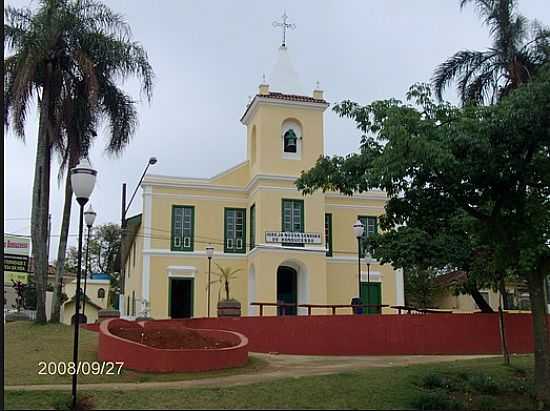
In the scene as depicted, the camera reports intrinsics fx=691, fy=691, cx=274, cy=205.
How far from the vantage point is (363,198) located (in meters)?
30.7

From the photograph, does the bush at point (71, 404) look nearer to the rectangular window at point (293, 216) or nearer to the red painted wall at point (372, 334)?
the red painted wall at point (372, 334)

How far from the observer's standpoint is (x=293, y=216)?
28672mm

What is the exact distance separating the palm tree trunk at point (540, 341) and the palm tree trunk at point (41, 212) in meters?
13.7

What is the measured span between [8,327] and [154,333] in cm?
649

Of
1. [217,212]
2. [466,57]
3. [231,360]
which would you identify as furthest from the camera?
[217,212]

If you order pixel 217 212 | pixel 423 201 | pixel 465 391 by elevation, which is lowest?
pixel 465 391

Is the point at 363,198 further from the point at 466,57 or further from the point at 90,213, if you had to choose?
the point at 90,213

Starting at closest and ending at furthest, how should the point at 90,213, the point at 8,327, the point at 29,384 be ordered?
the point at 29,384 < the point at 90,213 < the point at 8,327

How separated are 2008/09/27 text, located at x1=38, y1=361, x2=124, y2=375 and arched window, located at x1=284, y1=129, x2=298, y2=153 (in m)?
16.9

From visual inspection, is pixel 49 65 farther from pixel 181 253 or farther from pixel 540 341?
pixel 540 341

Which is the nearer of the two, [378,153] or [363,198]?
[378,153]

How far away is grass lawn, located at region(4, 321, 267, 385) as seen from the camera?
490 inches

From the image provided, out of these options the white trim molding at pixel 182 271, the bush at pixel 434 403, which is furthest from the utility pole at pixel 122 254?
A: the bush at pixel 434 403

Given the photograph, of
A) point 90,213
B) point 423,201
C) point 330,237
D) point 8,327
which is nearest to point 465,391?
point 423,201
